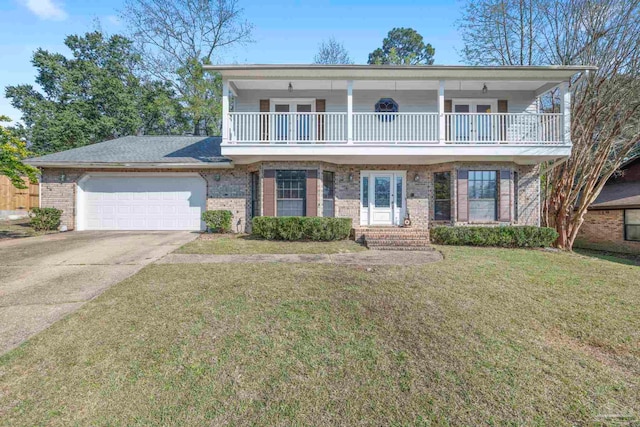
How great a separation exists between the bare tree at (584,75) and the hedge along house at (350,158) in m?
1.33

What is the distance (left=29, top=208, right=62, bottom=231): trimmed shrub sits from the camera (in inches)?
431

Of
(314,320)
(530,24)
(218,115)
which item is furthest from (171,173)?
(530,24)

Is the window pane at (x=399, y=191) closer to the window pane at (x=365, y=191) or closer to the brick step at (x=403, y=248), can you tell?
the window pane at (x=365, y=191)

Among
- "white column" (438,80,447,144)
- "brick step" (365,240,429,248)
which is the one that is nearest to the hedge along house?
"white column" (438,80,447,144)

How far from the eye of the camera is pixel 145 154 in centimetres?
1202

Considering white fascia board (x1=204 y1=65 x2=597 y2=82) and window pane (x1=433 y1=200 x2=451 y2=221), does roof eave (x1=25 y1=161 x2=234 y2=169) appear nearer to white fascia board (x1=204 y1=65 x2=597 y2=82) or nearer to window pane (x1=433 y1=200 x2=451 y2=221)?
white fascia board (x1=204 y1=65 x2=597 y2=82)

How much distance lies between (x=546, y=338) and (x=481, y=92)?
10.2m

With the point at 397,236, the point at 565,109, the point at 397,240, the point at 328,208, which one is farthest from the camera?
the point at 328,208

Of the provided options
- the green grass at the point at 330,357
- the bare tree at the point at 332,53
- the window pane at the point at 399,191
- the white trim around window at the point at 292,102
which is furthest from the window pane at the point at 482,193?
the bare tree at the point at 332,53

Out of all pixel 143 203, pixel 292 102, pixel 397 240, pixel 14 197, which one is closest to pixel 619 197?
pixel 397 240

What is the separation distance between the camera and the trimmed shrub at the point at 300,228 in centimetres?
925

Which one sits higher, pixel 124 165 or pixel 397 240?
pixel 124 165

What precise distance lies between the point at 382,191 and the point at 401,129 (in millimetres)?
2348

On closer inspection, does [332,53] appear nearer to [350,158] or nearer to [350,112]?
[350,112]
